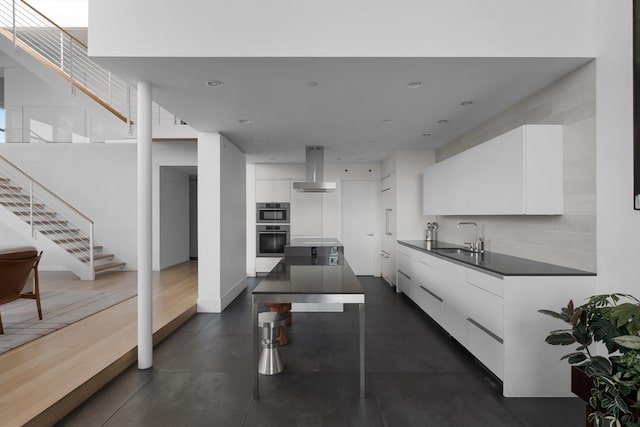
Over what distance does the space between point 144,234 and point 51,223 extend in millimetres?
5466

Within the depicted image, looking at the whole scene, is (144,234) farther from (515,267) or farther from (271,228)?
(271,228)

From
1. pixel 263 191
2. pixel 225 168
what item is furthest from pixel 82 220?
pixel 225 168

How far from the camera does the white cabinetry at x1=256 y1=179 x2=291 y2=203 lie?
292 inches

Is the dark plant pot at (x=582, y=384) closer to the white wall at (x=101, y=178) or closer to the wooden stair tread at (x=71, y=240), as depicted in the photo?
the white wall at (x=101, y=178)

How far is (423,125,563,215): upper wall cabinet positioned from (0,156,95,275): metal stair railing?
6.78 meters

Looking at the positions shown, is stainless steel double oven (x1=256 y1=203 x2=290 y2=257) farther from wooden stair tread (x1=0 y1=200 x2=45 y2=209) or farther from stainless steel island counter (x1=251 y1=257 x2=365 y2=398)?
wooden stair tread (x1=0 y1=200 x2=45 y2=209)

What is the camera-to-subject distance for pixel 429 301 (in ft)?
13.9

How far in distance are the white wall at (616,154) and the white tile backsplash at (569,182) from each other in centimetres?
8

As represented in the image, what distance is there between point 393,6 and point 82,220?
308 inches

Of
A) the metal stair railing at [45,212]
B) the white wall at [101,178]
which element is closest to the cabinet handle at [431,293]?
the white wall at [101,178]

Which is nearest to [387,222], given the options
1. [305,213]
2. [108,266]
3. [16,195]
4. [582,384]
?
[305,213]

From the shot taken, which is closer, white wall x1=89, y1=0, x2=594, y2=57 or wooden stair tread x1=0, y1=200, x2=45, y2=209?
white wall x1=89, y1=0, x2=594, y2=57

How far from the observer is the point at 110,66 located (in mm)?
2674

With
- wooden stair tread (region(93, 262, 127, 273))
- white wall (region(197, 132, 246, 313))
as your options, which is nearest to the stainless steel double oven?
white wall (region(197, 132, 246, 313))
